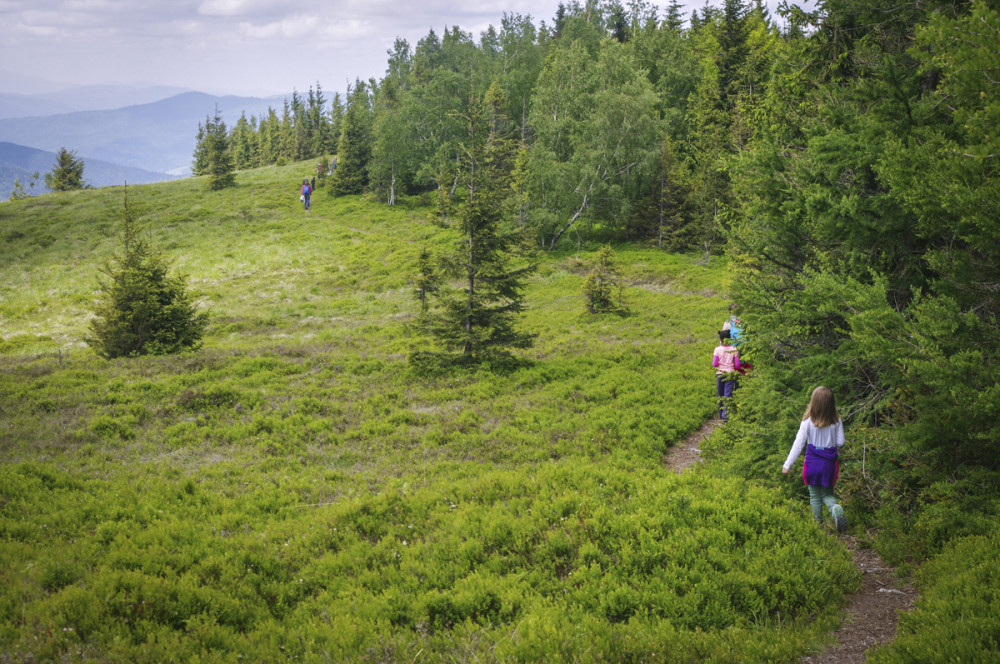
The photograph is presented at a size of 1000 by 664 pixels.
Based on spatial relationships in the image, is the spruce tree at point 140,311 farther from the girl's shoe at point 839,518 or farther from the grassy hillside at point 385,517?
the girl's shoe at point 839,518

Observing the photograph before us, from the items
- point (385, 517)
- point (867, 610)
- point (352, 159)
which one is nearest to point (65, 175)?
point (352, 159)

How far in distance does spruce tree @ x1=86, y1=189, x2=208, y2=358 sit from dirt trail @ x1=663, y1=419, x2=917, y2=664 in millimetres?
22230

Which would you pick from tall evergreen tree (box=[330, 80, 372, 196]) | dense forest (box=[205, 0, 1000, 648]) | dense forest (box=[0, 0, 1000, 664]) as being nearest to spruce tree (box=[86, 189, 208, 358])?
dense forest (box=[0, 0, 1000, 664])

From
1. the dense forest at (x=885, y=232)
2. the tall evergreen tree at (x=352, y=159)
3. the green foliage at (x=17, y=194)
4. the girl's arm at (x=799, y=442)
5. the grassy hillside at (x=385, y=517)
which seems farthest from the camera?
the green foliage at (x=17, y=194)

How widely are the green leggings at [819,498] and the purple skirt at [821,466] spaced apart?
0.36 ft

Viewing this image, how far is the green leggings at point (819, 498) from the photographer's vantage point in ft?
24.0

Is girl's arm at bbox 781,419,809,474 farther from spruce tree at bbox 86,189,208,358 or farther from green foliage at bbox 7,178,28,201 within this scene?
green foliage at bbox 7,178,28,201

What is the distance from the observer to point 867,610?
570cm

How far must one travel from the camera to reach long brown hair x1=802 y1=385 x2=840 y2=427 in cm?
702

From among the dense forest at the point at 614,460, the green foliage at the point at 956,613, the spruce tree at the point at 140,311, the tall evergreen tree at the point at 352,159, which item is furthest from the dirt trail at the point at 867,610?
the tall evergreen tree at the point at 352,159

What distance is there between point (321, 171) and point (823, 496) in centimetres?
7667

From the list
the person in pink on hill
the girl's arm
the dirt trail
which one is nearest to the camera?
the dirt trail

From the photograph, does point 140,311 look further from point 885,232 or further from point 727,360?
point 885,232

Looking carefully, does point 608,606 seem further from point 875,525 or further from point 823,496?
point 875,525
